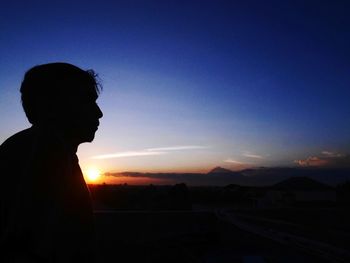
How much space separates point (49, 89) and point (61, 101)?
0.20 ft

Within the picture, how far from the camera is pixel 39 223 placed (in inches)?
46.2

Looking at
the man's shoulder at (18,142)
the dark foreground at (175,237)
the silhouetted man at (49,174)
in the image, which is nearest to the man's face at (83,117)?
the silhouetted man at (49,174)

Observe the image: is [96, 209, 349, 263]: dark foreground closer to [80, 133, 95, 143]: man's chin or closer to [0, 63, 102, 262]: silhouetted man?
[80, 133, 95, 143]: man's chin

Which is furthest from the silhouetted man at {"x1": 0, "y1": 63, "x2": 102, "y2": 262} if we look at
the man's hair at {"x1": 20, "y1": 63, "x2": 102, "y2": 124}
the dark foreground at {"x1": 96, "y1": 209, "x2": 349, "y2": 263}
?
the dark foreground at {"x1": 96, "y1": 209, "x2": 349, "y2": 263}

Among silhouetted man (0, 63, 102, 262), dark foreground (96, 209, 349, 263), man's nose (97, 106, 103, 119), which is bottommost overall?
dark foreground (96, 209, 349, 263)

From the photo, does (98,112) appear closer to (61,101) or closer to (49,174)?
(61,101)

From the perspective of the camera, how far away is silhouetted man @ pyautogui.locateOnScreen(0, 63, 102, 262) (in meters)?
1.17

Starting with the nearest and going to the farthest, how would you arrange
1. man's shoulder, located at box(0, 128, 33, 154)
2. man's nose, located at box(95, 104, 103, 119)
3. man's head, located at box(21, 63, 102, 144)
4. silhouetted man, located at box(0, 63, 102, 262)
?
silhouetted man, located at box(0, 63, 102, 262), man's shoulder, located at box(0, 128, 33, 154), man's head, located at box(21, 63, 102, 144), man's nose, located at box(95, 104, 103, 119)

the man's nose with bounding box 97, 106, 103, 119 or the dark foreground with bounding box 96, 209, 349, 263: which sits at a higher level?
the man's nose with bounding box 97, 106, 103, 119

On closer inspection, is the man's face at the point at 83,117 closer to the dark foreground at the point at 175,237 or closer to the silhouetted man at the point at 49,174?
the silhouetted man at the point at 49,174

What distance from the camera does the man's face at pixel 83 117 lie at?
1531 mm

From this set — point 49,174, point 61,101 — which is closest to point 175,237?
point 61,101

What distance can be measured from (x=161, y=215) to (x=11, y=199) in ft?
18.1

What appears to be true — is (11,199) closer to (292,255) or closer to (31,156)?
(31,156)
